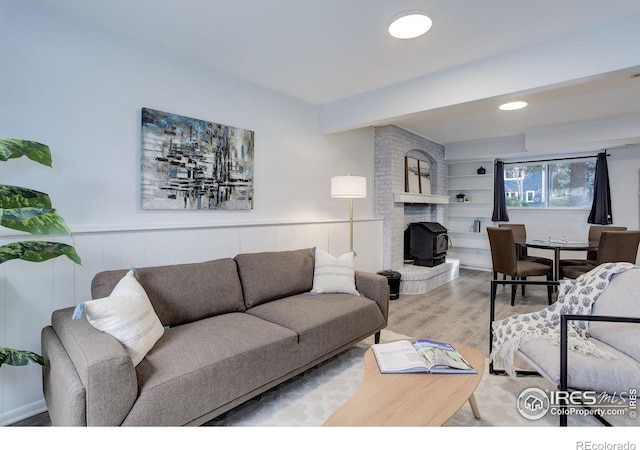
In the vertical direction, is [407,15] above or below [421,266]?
above

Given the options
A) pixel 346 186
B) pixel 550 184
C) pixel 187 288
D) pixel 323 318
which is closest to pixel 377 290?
pixel 323 318

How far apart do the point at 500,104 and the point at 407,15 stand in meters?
2.26

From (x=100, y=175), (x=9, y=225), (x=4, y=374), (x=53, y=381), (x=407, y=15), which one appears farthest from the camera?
(x=100, y=175)

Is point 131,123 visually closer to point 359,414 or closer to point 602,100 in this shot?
point 359,414

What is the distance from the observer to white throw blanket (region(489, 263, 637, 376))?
195cm

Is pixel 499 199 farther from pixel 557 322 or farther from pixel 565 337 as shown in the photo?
pixel 565 337

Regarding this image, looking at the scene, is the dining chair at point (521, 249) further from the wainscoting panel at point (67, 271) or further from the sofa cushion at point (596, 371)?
the wainscoting panel at point (67, 271)

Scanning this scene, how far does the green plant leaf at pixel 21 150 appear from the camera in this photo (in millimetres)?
1345

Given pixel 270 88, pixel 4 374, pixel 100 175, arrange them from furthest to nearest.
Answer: pixel 270 88, pixel 100 175, pixel 4 374

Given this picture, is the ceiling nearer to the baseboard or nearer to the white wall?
the white wall

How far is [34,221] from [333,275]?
79.8 inches

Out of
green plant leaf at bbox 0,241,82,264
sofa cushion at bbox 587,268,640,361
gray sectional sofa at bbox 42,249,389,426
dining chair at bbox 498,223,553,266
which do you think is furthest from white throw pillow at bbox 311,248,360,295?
dining chair at bbox 498,223,553,266
